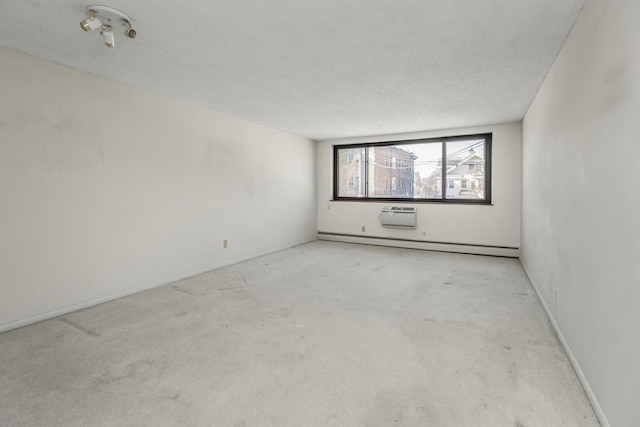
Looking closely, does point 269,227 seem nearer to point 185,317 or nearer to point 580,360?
point 185,317

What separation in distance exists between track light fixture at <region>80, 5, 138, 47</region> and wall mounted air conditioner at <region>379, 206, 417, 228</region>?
4.80 metres

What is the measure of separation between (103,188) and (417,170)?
5068 millimetres

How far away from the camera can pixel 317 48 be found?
239 cm

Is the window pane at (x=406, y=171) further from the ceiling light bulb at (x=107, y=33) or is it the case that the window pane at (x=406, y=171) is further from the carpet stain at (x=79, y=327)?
the carpet stain at (x=79, y=327)

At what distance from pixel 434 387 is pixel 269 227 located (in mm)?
4075

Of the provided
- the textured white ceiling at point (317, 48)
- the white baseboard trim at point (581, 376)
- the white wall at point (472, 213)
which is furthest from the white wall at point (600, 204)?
the white wall at point (472, 213)

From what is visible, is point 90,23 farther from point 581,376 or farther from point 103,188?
point 581,376

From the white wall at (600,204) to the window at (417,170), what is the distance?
291 cm

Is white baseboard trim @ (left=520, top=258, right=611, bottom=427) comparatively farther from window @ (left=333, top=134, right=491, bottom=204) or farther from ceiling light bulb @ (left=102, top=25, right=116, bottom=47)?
ceiling light bulb @ (left=102, top=25, right=116, bottom=47)

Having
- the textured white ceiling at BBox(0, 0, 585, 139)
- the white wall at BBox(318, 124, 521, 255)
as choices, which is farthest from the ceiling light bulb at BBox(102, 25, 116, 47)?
the white wall at BBox(318, 124, 521, 255)

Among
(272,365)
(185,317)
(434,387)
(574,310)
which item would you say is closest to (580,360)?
(574,310)

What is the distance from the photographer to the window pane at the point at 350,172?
21.6 feet

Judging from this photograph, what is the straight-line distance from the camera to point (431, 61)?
8.61 feet

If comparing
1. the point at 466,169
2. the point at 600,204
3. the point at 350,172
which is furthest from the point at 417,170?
the point at 600,204
